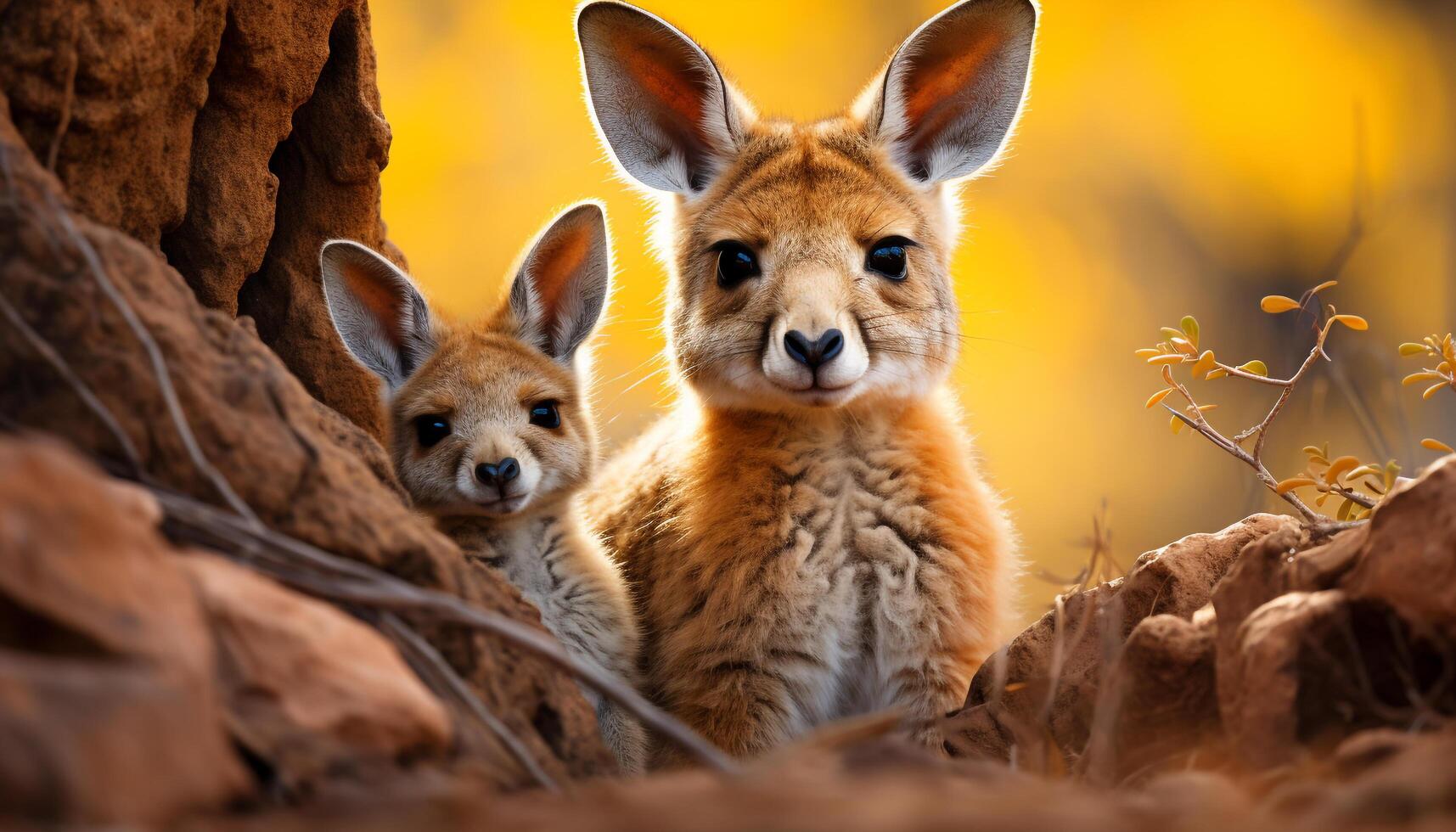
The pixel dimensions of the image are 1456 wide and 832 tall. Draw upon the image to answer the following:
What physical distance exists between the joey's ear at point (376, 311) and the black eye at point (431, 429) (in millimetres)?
463

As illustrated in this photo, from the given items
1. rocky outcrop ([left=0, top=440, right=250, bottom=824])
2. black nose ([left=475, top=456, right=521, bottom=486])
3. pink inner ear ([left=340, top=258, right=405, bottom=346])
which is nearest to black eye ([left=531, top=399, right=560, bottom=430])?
black nose ([left=475, top=456, right=521, bottom=486])

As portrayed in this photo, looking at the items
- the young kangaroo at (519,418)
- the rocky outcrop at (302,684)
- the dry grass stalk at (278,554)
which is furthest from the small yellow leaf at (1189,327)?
the rocky outcrop at (302,684)

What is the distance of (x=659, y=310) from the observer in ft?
19.1

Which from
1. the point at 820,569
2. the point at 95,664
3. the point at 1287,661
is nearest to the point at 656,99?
the point at 820,569

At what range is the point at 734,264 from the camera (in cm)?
507

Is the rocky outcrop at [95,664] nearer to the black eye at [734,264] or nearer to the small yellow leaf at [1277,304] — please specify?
the black eye at [734,264]

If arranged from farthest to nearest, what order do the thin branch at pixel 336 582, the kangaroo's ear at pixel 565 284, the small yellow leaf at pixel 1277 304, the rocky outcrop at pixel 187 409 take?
1. the kangaroo's ear at pixel 565 284
2. the small yellow leaf at pixel 1277 304
3. the rocky outcrop at pixel 187 409
4. the thin branch at pixel 336 582

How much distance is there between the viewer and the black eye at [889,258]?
16.6 feet

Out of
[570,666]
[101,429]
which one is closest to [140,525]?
[101,429]

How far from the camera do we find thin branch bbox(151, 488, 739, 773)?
277 centimetres

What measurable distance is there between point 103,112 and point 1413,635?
392 cm

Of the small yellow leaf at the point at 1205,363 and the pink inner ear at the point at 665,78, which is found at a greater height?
the pink inner ear at the point at 665,78

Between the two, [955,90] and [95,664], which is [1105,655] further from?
[955,90]

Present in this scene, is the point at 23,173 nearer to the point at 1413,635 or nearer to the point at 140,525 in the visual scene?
the point at 140,525
